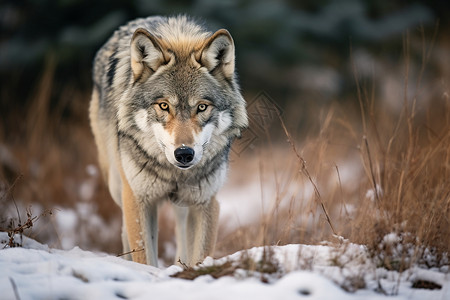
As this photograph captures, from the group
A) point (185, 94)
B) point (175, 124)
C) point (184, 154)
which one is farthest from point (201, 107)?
point (184, 154)

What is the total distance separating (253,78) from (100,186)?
4436 millimetres

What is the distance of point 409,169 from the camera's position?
3.45 m

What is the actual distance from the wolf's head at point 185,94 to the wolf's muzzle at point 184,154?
2cm

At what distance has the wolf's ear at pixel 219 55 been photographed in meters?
3.58

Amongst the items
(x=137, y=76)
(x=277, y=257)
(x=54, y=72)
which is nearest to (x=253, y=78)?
(x=54, y=72)

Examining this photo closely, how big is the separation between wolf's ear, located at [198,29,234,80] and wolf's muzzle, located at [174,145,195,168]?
816 mm

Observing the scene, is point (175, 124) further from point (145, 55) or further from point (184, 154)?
point (145, 55)

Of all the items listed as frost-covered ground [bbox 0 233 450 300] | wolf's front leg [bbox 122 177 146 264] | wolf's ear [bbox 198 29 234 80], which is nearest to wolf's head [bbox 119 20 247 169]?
wolf's ear [bbox 198 29 234 80]

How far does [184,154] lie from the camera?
3174 millimetres

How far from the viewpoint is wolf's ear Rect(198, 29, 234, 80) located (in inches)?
141

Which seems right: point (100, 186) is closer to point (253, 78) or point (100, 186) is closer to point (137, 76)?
point (137, 76)

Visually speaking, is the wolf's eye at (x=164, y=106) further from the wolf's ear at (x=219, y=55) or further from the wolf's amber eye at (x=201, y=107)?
the wolf's ear at (x=219, y=55)

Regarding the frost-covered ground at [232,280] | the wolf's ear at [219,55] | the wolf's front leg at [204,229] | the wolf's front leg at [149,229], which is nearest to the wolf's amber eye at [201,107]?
the wolf's ear at [219,55]

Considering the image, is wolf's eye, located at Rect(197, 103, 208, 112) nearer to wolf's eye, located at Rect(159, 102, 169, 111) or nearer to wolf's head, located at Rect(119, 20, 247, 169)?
wolf's head, located at Rect(119, 20, 247, 169)
